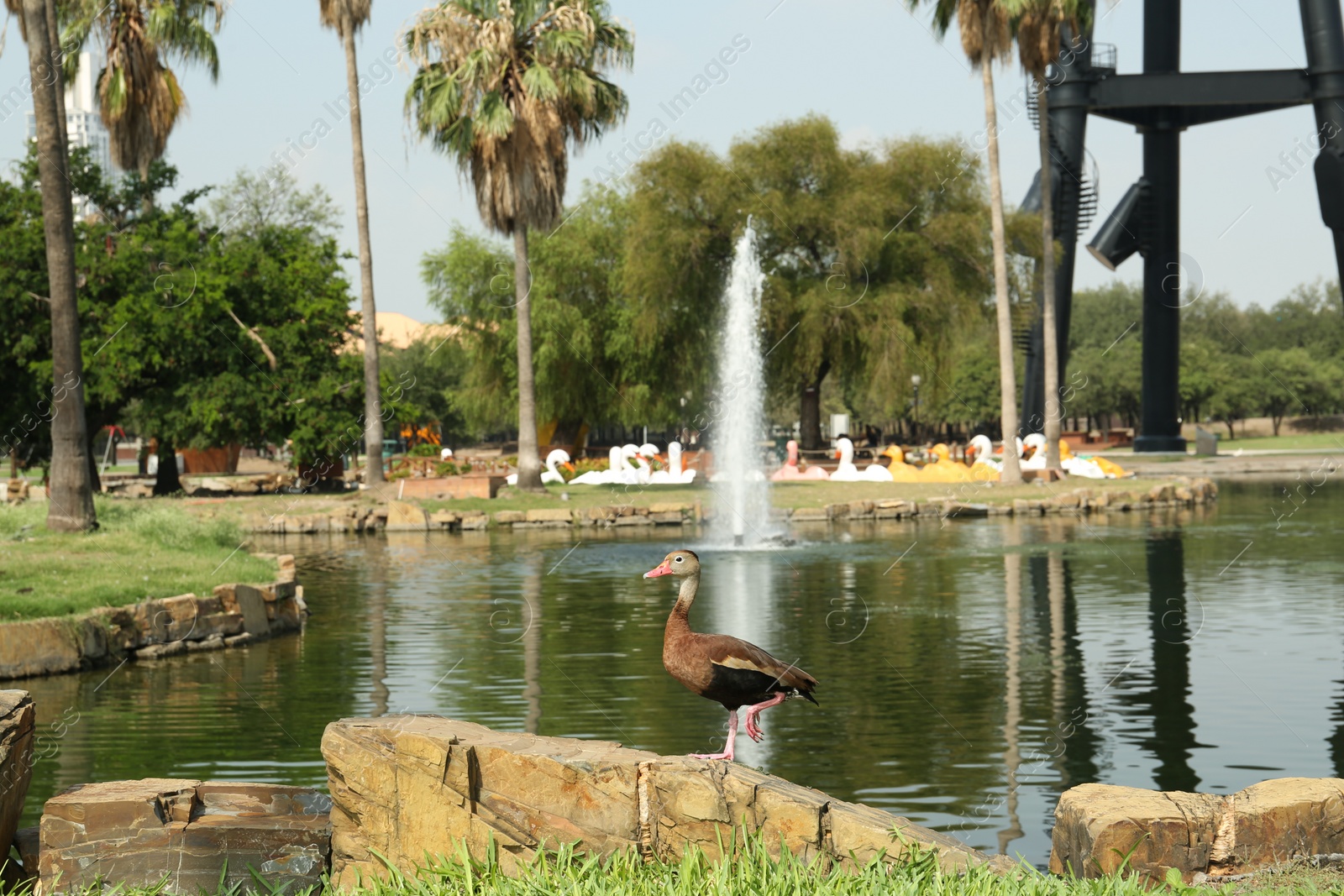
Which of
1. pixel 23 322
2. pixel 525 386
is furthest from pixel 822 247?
pixel 23 322

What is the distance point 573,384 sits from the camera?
5484cm

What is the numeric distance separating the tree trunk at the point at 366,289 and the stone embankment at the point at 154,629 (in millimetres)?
18594

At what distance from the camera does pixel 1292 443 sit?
7450 cm

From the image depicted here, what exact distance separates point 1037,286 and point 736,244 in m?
11.0

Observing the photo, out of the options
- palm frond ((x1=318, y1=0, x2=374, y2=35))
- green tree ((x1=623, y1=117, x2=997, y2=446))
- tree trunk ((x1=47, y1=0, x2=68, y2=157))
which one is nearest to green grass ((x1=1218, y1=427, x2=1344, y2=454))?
green tree ((x1=623, y1=117, x2=997, y2=446))

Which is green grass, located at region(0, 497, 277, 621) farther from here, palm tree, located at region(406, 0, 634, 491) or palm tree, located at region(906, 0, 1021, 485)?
palm tree, located at region(906, 0, 1021, 485)

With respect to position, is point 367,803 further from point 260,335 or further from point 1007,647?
point 260,335

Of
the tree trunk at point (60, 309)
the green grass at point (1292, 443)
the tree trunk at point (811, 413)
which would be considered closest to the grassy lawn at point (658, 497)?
the tree trunk at point (60, 309)

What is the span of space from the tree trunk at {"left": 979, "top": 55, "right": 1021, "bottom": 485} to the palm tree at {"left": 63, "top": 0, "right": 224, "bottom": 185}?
62.2 ft

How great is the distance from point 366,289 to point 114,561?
65.3 feet

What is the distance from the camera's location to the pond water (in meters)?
9.17

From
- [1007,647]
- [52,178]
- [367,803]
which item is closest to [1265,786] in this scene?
[367,803]

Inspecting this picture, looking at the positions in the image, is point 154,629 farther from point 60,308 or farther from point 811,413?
point 811,413

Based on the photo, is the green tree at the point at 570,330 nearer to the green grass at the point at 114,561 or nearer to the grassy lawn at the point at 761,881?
the green grass at the point at 114,561
